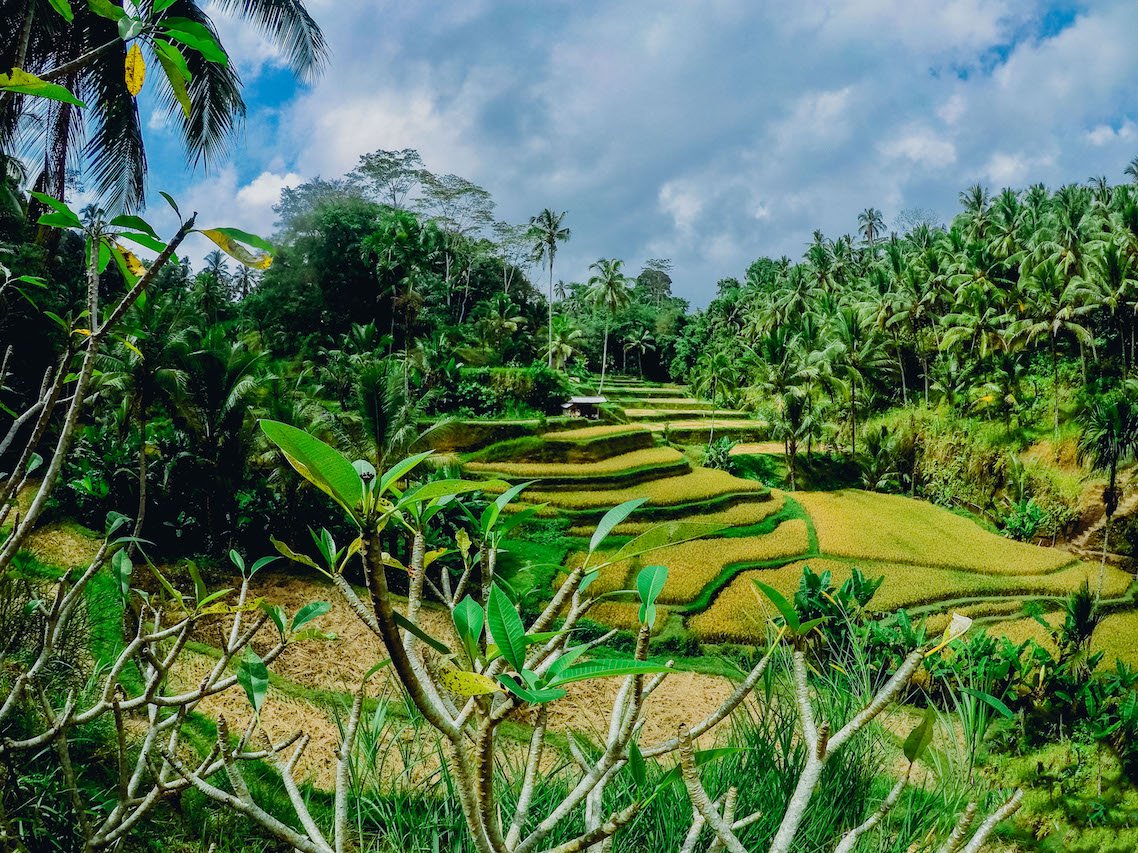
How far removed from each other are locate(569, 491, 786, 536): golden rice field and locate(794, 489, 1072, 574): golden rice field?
2.82 feet

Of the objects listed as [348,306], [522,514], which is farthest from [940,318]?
[522,514]

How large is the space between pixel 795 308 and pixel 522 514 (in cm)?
2725

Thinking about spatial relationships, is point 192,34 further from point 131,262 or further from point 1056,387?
point 1056,387

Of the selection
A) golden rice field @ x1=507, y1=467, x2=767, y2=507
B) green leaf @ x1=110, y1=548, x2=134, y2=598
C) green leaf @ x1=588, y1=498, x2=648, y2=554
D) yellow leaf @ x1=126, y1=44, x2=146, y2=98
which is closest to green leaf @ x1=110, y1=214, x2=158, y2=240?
yellow leaf @ x1=126, y1=44, x2=146, y2=98

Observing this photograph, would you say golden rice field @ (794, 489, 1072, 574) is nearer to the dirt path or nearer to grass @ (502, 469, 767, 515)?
grass @ (502, 469, 767, 515)

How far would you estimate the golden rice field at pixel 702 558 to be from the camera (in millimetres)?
8609

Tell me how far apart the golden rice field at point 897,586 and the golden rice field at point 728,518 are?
135cm

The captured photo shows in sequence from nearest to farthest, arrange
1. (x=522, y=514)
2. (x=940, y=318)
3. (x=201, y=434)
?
(x=522, y=514) → (x=201, y=434) → (x=940, y=318)

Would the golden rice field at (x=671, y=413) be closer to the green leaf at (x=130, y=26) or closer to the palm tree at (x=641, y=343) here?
the palm tree at (x=641, y=343)

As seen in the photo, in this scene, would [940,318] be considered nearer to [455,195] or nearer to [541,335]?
[541,335]

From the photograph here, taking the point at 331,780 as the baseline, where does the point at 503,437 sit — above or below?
above

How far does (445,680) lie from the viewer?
1.41 ft

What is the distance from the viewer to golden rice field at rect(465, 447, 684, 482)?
1168cm

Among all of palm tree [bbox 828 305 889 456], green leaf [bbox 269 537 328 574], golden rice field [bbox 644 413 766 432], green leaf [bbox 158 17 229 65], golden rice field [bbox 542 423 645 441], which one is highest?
palm tree [bbox 828 305 889 456]
